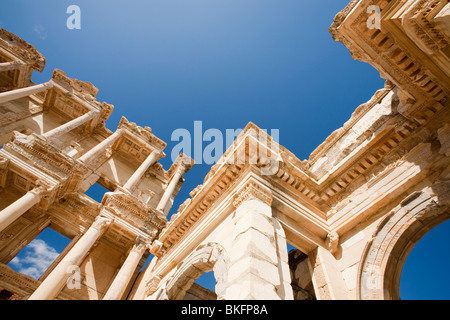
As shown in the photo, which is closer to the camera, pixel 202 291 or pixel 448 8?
pixel 448 8

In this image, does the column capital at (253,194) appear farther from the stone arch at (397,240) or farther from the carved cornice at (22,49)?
the carved cornice at (22,49)

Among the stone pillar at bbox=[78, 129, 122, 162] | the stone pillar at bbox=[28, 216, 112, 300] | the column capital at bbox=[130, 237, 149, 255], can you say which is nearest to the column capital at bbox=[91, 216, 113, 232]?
the stone pillar at bbox=[28, 216, 112, 300]

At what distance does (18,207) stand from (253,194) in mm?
11476

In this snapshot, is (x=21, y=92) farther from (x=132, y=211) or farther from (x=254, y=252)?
(x=254, y=252)

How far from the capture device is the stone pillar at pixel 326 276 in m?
5.30

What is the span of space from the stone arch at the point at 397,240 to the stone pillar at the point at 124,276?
10.1 metres

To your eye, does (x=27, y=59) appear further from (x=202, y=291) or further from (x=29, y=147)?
(x=202, y=291)

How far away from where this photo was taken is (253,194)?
5961 mm

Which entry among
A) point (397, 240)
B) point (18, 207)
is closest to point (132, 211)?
point (18, 207)

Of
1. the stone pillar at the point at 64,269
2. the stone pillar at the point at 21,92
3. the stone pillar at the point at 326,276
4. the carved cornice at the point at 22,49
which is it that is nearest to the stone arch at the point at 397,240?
the stone pillar at the point at 326,276

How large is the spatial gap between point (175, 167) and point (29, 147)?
11.1m

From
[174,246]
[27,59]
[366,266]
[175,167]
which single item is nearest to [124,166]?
[175,167]
